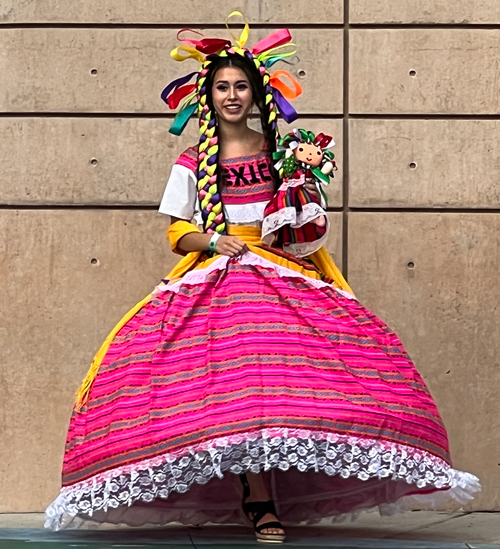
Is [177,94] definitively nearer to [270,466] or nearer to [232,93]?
[232,93]

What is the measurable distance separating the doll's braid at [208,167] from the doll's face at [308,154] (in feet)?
Answer: 1.23

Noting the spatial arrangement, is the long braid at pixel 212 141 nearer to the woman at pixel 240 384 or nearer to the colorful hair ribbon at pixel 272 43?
the woman at pixel 240 384

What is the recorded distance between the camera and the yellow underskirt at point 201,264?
5.58 meters

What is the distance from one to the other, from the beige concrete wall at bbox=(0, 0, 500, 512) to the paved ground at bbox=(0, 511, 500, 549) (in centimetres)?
47

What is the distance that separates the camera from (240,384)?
5.11 m

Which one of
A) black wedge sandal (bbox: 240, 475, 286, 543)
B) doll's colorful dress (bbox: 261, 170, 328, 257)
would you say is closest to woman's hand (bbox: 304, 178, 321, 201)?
doll's colorful dress (bbox: 261, 170, 328, 257)

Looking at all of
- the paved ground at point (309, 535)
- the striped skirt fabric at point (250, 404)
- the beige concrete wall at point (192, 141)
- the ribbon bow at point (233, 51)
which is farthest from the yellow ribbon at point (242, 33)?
the paved ground at point (309, 535)

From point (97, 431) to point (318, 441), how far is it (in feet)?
2.92

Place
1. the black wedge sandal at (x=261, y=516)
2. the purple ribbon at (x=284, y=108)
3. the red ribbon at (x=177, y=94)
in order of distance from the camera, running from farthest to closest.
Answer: the red ribbon at (x=177, y=94), the purple ribbon at (x=284, y=108), the black wedge sandal at (x=261, y=516)

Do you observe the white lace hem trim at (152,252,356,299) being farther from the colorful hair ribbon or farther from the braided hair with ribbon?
the colorful hair ribbon

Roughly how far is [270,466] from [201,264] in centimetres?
102

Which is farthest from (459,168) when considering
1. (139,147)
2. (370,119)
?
(139,147)

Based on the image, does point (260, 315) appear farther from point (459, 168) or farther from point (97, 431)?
point (459, 168)

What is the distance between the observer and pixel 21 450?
263 inches
